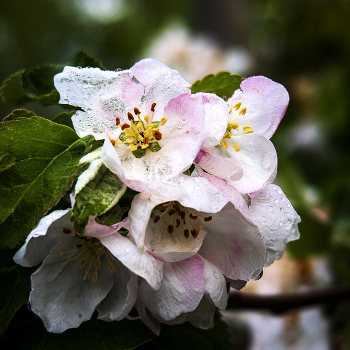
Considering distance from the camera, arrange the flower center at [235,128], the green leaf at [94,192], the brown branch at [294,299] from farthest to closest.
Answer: the brown branch at [294,299] < the flower center at [235,128] < the green leaf at [94,192]

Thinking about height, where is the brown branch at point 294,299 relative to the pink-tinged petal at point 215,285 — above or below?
below

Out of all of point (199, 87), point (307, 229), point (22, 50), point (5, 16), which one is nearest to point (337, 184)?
point (307, 229)

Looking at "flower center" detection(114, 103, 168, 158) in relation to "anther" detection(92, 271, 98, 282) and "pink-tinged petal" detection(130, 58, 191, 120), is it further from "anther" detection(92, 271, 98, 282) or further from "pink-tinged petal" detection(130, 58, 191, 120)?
"anther" detection(92, 271, 98, 282)

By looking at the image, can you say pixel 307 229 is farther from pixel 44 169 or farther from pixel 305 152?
pixel 305 152

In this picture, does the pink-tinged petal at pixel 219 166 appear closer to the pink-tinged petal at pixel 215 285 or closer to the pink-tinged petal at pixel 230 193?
the pink-tinged petal at pixel 230 193

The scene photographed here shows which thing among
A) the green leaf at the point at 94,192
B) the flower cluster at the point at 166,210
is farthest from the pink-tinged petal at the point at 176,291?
the green leaf at the point at 94,192

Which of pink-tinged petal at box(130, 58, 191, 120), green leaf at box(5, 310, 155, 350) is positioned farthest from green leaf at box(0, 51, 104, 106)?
green leaf at box(5, 310, 155, 350)

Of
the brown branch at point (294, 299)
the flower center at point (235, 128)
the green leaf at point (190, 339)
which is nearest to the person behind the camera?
the flower center at point (235, 128)

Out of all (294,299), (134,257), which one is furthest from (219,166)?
(294,299)
